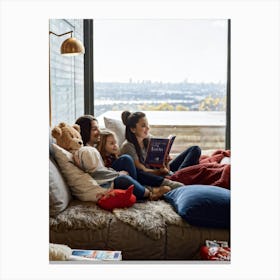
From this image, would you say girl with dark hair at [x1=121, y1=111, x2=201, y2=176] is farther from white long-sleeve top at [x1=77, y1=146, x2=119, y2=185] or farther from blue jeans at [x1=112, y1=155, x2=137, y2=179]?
white long-sleeve top at [x1=77, y1=146, x2=119, y2=185]

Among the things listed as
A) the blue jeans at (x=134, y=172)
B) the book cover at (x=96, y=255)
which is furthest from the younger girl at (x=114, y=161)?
the book cover at (x=96, y=255)

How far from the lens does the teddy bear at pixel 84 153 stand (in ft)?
9.39

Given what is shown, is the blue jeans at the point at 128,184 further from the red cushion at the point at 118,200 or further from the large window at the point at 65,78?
the large window at the point at 65,78

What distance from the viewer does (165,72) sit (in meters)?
2.98

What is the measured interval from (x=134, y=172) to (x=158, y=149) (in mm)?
183

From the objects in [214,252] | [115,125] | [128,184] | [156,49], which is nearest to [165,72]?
[156,49]

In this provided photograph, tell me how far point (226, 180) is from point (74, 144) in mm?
839

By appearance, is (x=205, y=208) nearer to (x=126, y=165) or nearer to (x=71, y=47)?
(x=126, y=165)

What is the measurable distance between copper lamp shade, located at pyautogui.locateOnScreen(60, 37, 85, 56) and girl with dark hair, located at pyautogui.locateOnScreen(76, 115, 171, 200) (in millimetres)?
355

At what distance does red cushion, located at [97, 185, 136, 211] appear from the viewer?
9.37 ft

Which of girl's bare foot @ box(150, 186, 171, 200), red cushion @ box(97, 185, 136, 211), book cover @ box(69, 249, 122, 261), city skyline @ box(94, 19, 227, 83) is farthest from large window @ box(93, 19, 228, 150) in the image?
book cover @ box(69, 249, 122, 261)
